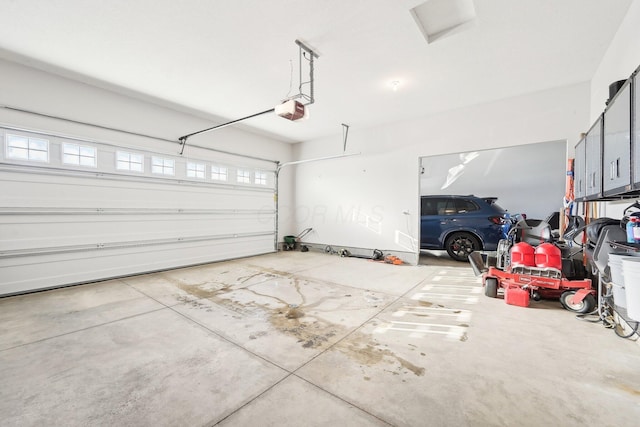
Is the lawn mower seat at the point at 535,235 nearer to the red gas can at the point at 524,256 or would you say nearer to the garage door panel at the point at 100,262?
the red gas can at the point at 524,256

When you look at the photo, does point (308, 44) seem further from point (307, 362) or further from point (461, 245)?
point (461, 245)

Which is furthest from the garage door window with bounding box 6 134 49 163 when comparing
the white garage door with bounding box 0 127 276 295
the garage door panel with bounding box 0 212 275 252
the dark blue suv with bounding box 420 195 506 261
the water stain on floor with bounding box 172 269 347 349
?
the dark blue suv with bounding box 420 195 506 261

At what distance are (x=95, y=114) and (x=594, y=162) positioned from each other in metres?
6.35

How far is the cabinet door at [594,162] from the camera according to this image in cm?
231

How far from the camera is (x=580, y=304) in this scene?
280 cm

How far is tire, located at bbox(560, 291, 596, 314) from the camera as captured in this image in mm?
2750

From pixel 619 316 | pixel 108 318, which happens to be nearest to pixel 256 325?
pixel 108 318

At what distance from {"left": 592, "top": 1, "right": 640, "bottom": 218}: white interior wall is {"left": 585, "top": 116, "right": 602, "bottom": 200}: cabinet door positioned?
0.27 m

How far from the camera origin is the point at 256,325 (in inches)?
100

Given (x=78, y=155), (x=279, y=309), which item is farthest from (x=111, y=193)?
(x=279, y=309)

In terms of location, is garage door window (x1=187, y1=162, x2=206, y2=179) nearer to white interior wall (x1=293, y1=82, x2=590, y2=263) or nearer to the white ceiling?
the white ceiling

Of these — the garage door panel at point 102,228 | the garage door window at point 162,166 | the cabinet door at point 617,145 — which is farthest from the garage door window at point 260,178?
the cabinet door at point 617,145

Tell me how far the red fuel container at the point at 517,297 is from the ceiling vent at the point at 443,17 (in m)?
2.97

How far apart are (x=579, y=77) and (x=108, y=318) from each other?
6.75m
